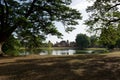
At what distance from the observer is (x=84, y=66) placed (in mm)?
18188

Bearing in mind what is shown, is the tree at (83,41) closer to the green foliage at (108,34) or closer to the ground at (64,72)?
the green foliage at (108,34)

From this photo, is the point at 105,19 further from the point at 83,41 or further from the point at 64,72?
the point at 83,41

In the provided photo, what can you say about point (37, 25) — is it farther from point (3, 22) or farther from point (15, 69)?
point (15, 69)

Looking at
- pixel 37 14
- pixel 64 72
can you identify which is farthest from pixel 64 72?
pixel 37 14

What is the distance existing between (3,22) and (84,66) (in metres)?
16.4

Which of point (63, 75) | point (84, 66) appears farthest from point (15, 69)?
point (84, 66)

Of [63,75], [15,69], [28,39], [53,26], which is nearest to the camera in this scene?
[63,75]

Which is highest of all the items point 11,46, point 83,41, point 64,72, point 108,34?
point 83,41

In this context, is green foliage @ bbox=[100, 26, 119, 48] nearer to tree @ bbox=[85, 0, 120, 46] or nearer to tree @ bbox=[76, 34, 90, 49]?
tree @ bbox=[85, 0, 120, 46]

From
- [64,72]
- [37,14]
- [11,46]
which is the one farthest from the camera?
[11,46]

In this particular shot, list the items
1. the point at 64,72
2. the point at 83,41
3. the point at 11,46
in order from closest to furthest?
the point at 64,72
the point at 11,46
the point at 83,41

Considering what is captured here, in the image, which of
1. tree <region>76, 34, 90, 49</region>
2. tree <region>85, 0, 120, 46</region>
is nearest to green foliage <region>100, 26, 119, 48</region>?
tree <region>85, 0, 120, 46</region>

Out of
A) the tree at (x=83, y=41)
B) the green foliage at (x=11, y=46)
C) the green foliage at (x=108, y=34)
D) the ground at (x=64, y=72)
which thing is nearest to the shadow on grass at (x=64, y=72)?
the ground at (x=64, y=72)

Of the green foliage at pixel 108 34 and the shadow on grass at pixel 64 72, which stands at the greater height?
the green foliage at pixel 108 34
